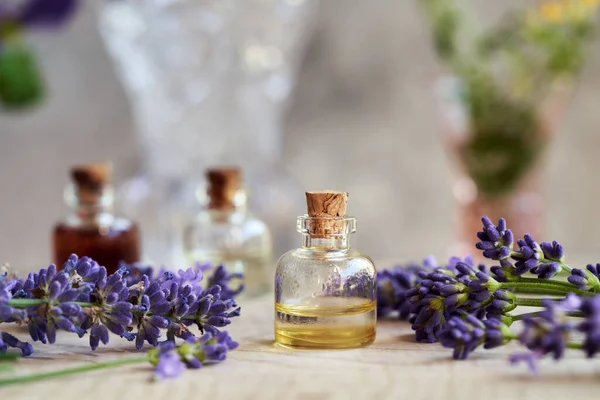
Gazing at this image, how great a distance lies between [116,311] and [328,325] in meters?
0.21

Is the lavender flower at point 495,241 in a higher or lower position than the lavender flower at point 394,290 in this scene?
higher

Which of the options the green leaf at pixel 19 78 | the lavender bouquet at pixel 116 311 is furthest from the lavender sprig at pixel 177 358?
the green leaf at pixel 19 78

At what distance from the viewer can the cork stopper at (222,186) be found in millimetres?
1133

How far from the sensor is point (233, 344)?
746 mm

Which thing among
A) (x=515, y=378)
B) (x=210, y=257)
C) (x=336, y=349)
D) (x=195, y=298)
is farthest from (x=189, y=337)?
(x=210, y=257)

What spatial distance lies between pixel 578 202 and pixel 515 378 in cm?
143

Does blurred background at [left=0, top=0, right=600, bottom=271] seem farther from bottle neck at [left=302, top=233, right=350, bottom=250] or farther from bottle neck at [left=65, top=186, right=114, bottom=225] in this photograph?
bottle neck at [left=302, top=233, right=350, bottom=250]

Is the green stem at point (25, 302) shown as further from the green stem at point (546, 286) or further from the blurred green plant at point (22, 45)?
the blurred green plant at point (22, 45)

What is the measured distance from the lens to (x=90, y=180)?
1077 millimetres

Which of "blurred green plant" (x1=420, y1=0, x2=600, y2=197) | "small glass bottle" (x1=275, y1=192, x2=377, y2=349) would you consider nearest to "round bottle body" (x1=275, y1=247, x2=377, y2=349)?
"small glass bottle" (x1=275, y1=192, x2=377, y2=349)

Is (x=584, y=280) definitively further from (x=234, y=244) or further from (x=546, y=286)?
(x=234, y=244)

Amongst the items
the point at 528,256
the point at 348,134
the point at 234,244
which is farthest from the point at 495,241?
the point at 348,134

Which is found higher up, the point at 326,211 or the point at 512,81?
the point at 512,81

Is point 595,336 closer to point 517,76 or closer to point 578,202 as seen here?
point 517,76
